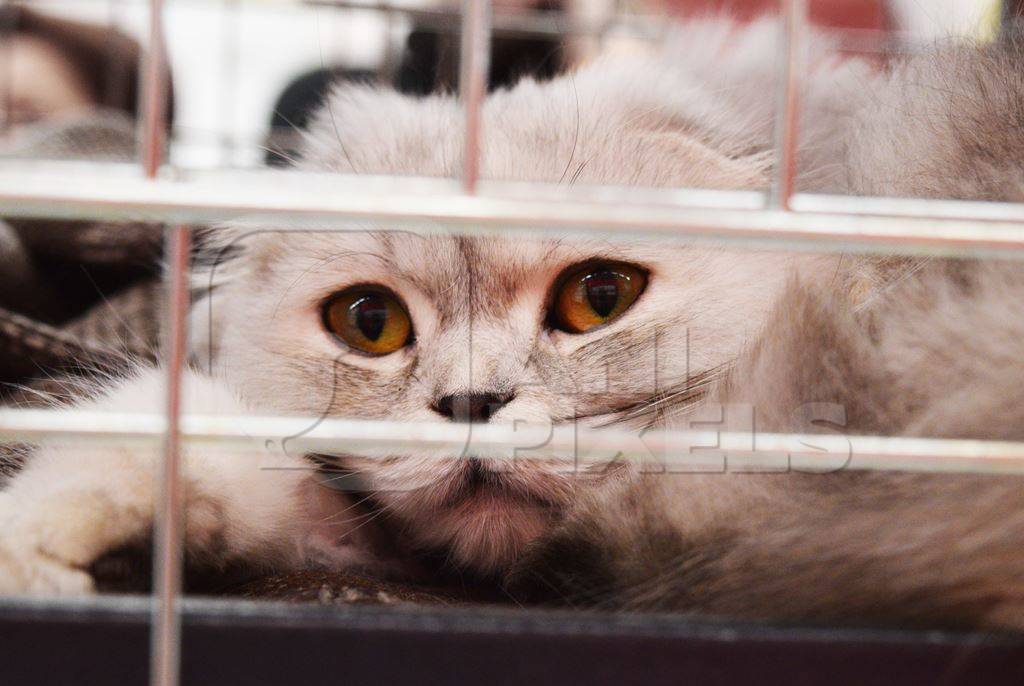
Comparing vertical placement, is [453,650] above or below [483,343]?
below

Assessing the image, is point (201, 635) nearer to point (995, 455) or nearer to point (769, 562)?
point (769, 562)

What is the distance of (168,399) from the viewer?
0.48 meters

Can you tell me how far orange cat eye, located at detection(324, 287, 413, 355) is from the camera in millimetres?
967

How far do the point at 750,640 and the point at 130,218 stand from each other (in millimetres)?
420

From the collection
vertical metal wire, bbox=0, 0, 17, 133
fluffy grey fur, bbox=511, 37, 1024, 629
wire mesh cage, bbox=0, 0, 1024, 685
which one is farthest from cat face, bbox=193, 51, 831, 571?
vertical metal wire, bbox=0, 0, 17, 133

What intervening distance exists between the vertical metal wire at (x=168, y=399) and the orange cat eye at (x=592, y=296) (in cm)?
49

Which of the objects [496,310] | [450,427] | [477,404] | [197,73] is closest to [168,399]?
[450,427]

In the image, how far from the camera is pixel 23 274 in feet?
4.33

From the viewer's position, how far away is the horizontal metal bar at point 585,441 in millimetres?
491

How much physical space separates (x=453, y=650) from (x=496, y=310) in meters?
0.48

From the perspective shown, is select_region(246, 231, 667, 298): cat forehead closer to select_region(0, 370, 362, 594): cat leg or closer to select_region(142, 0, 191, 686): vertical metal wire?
select_region(0, 370, 362, 594): cat leg

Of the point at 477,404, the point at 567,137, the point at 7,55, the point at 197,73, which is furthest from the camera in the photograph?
the point at 7,55

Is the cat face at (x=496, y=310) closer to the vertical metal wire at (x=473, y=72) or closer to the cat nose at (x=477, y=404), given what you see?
the cat nose at (x=477, y=404)

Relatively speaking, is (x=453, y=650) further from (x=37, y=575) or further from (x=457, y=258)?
(x=457, y=258)
